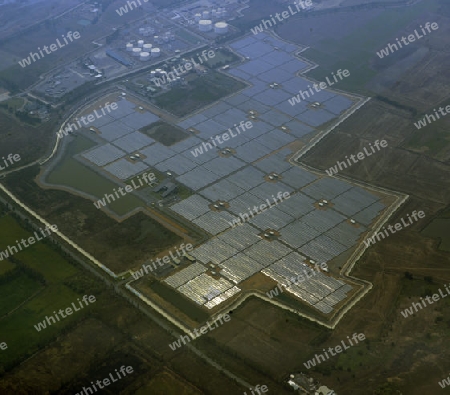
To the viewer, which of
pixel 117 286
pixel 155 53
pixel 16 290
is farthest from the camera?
pixel 155 53

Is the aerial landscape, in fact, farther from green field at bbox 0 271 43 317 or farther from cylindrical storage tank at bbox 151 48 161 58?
cylindrical storage tank at bbox 151 48 161 58

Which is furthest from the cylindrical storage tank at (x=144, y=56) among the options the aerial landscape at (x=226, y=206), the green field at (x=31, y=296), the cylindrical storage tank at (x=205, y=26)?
the green field at (x=31, y=296)

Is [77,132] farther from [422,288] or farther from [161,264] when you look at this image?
[422,288]

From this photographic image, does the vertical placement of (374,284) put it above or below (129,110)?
below

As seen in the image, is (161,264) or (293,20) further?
(293,20)

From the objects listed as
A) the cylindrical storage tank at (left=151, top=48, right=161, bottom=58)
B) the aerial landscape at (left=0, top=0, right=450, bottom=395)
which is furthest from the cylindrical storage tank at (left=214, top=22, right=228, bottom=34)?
the cylindrical storage tank at (left=151, top=48, right=161, bottom=58)

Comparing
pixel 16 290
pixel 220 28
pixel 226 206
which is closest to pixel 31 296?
pixel 16 290

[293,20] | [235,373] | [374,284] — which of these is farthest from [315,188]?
[293,20]

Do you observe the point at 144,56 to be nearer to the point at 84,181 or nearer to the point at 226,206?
the point at 84,181
